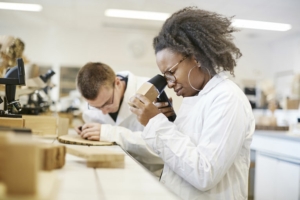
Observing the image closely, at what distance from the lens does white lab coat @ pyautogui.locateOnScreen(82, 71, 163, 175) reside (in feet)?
5.10

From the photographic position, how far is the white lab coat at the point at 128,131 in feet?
5.10

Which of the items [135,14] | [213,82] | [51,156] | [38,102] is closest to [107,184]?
[51,156]

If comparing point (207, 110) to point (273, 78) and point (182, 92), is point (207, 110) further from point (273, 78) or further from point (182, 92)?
point (273, 78)

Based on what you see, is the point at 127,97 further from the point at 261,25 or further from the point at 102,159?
the point at 261,25

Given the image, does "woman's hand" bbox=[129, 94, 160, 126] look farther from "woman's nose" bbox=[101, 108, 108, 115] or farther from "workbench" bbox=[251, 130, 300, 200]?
"workbench" bbox=[251, 130, 300, 200]

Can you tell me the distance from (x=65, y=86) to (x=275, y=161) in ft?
16.0

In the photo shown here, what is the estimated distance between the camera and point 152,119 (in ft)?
3.93

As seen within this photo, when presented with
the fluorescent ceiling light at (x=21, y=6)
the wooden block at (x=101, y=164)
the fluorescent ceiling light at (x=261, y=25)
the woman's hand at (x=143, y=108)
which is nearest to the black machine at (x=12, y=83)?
the woman's hand at (x=143, y=108)

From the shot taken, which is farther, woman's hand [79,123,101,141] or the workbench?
the workbench

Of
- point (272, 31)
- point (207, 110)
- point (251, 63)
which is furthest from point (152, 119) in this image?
point (251, 63)

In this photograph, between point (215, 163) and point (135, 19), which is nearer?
point (215, 163)

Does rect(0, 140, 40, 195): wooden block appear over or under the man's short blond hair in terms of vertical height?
under

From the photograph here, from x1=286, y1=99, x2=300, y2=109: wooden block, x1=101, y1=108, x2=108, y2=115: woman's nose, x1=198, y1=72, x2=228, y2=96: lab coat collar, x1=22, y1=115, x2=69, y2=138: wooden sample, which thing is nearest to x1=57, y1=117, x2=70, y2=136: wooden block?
x1=22, y1=115, x2=69, y2=138: wooden sample

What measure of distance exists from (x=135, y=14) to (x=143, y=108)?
463 cm
